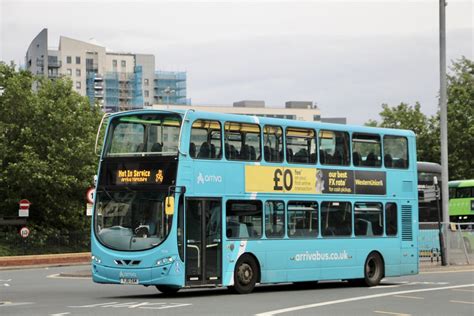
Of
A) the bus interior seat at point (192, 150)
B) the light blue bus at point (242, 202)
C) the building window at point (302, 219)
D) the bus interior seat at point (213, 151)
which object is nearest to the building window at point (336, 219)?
the light blue bus at point (242, 202)

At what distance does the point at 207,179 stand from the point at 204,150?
65 centimetres

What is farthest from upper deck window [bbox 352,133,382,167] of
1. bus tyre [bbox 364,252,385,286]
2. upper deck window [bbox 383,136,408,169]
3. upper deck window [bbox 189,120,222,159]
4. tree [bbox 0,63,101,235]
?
tree [bbox 0,63,101,235]

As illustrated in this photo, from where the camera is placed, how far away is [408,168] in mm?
27016

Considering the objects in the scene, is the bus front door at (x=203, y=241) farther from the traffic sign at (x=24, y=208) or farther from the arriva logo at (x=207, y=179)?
the traffic sign at (x=24, y=208)

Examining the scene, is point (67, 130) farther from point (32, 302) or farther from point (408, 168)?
point (32, 302)

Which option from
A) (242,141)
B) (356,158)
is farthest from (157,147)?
(356,158)

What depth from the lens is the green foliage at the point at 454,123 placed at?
214 ft

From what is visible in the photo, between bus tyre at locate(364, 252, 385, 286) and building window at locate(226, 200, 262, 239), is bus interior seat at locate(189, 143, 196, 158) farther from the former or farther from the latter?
bus tyre at locate(364, 252, 385, 286)

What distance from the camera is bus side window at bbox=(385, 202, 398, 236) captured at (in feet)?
86.5

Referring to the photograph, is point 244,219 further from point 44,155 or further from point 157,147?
point 44,155

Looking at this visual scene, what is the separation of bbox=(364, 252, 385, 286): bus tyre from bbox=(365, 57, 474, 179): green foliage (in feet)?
131

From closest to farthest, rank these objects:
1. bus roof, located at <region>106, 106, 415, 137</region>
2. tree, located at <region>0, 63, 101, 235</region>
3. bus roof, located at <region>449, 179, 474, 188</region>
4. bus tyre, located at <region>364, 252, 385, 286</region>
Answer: bus roof, located at <region>106, 106, 415, 137</region> < bus tyre, located at <region>364, 252, 385, 286</region> < tree, located at <region>0, 63, 101, 235</region> < bus roof, located at <region>449, 179, 474, 188</region>

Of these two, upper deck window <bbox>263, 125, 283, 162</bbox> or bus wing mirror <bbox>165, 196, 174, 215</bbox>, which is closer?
bus wing mirror <bbox>165, 196, 174, 215</bbox>

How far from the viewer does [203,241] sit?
2108 centimetres
